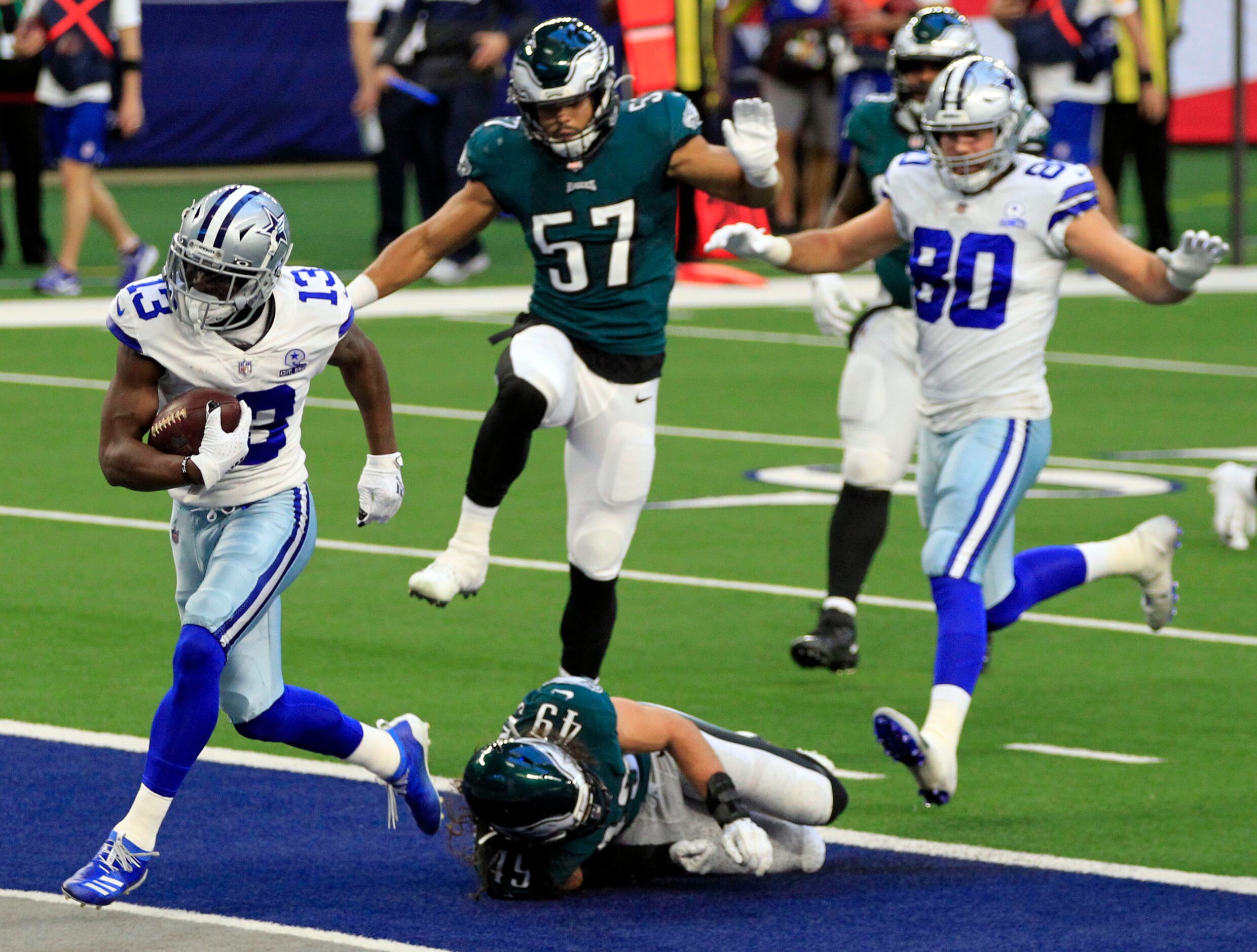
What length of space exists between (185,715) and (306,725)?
47 cm

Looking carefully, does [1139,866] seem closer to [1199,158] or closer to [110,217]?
[110,217]

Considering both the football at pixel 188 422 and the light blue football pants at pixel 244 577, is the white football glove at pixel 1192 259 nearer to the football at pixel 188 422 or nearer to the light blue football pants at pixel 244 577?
the light blue football pants at pixel 244 577

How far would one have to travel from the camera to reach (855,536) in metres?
8.38

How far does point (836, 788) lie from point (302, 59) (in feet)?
74.3

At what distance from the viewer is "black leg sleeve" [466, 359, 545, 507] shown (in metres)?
7.12

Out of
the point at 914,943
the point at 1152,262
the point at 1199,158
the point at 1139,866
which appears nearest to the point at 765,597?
the point at 1152,262

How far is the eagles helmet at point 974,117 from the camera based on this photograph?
689 centimetres

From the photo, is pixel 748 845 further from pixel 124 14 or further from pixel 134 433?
pixel 124 14

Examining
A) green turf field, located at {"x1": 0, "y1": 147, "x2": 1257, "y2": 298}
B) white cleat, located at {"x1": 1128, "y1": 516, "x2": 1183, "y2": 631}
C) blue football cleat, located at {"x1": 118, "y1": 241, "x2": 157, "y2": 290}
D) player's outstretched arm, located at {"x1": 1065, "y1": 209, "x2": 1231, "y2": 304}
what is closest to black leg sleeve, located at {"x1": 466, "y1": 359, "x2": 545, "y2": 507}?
player's outstretched arm, located at {"x1": 1065, "y1": 209, "x2": 1231, "y2": 304}

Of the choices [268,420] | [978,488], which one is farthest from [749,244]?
[268,420]

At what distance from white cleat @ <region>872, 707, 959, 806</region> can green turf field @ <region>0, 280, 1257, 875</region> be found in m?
0.16

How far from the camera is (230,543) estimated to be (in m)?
5.87

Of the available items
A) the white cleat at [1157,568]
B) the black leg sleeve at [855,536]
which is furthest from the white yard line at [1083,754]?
the black leg sleeve at [855,536]

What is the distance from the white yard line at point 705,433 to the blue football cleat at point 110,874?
20.6ft
